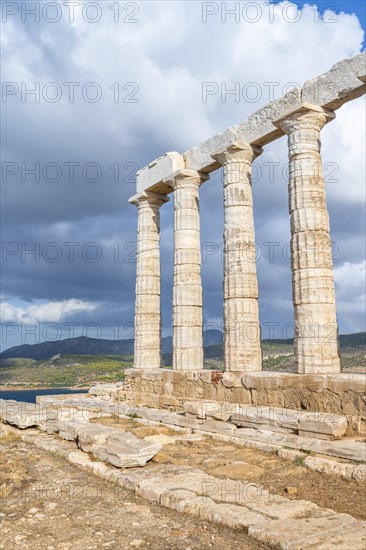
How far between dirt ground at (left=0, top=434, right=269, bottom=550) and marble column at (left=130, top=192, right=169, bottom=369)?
1224 cm

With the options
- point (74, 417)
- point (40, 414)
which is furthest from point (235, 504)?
point (40, 414)

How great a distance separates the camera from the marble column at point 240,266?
16.6 m

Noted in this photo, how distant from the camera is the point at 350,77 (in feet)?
46.1

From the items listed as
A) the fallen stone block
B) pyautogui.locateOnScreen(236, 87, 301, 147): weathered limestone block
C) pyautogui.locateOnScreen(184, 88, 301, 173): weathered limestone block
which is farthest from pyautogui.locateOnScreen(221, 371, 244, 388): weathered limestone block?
pyautogui.locateOnScreen(236, 87, 301, 147): weathered limestone block

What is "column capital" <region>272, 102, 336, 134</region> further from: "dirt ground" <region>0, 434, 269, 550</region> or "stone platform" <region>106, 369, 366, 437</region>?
"dirt ground" <region>0, 434, 269, 550</region>

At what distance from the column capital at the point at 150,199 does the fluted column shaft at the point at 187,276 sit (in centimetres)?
232

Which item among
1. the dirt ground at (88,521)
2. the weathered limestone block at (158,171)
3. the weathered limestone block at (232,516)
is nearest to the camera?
the dirt ground at (88,521)

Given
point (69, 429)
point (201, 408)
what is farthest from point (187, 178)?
point (69, 429)

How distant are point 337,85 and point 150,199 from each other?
10.8 metres

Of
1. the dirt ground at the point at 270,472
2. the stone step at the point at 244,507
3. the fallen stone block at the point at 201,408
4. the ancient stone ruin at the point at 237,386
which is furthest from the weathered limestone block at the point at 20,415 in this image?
the stone step at the point at 244,507

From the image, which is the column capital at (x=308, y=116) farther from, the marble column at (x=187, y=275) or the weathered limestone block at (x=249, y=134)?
the marble column at (x=187, y=275)

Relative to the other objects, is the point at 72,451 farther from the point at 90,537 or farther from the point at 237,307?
the point at 237,307

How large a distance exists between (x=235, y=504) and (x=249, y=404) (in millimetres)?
8362

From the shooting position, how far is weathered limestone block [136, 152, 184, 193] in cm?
2086
